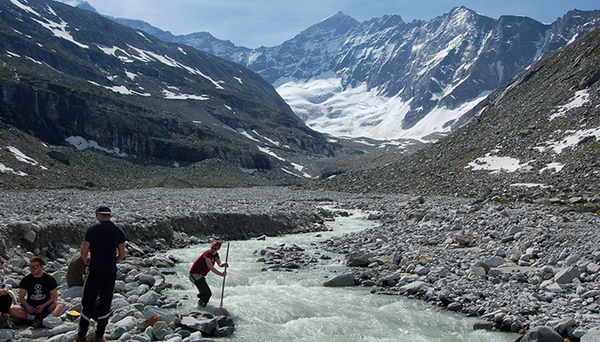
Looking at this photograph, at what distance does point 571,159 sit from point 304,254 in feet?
113

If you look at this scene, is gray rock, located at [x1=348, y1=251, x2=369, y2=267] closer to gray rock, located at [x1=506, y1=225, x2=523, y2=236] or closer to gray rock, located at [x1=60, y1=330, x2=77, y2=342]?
gray rock, located at [x1=506, y1=225, x2=523, y2=236]

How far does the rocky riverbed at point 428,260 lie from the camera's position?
899 cm

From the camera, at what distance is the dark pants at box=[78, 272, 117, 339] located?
7.30 metres

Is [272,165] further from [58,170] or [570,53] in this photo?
[570,53]

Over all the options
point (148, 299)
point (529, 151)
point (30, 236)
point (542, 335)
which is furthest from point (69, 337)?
point (529, 151)

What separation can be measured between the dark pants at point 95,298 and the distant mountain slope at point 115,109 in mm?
58607

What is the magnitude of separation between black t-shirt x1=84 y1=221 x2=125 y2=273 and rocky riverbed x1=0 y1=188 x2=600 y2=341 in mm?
1437

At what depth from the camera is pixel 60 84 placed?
3866 inches

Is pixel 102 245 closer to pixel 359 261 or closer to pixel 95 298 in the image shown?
pixel 95 298

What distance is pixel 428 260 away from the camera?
14.7 m

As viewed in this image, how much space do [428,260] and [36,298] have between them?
41.3 feet

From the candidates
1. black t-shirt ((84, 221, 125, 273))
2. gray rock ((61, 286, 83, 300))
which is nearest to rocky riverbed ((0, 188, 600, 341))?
gray rock ((61, 286, 83, 300))

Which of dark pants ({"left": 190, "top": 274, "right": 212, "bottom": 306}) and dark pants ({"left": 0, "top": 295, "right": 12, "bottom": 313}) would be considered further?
dark pants ({"left": 190, "top": 274, "right": 212, "bottom": 306})

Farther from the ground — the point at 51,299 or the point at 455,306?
the point at 51,299
